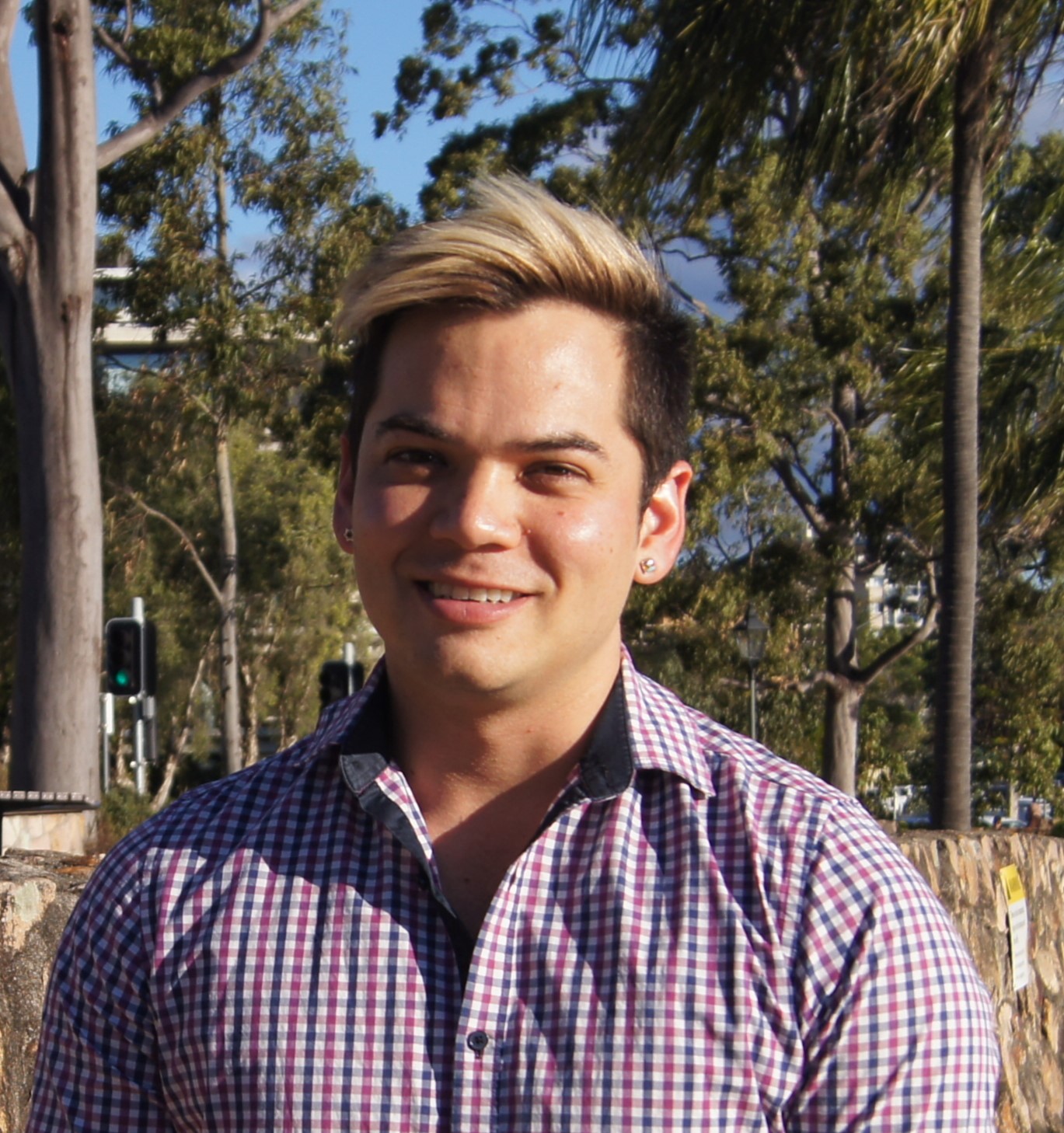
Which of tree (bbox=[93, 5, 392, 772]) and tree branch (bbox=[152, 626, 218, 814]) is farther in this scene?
tree branch (bbox=[152, 626, 218, 814])

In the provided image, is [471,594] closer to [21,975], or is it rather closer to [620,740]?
[620,740]

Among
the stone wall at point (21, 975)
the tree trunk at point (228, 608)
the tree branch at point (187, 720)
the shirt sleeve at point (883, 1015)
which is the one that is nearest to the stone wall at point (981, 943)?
the stone wall at point (21, 975)

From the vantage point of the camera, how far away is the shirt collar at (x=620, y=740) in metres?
1.63

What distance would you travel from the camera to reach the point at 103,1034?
1619mm

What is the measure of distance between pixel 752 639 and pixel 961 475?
38.0 feet

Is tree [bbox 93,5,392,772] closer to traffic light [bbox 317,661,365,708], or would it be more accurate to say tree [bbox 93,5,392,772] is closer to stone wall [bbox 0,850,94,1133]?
traffic light [bbox 317,661,365,708]

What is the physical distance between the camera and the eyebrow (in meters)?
1.65

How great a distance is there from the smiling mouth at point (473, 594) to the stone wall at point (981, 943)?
2.05m

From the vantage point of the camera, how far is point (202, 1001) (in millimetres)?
1564

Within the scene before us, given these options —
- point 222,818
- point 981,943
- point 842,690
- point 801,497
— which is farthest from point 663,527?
point 842,690

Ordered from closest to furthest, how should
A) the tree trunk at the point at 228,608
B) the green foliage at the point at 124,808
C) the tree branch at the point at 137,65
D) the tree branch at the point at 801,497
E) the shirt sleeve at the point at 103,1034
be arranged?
1. the shirt sleeve at the point at 103,1034
2. the tree branch at the point at 137,65
3. the green foliage at the point at 124,808
4. the tree branch at the point at 801,497
5. the tree trunk at the point at 228,608

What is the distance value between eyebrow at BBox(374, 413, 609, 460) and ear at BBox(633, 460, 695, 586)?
0.52 ft

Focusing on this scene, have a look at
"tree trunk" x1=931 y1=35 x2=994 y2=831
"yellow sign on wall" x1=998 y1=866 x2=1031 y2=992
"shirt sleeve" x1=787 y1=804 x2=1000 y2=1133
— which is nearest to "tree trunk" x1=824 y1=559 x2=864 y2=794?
"tree trunk" x1=931 y1=35 x2=994 y2=831

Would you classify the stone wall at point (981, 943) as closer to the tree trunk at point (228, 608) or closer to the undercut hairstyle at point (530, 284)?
the undercut hairstyle at point (530, 284)
